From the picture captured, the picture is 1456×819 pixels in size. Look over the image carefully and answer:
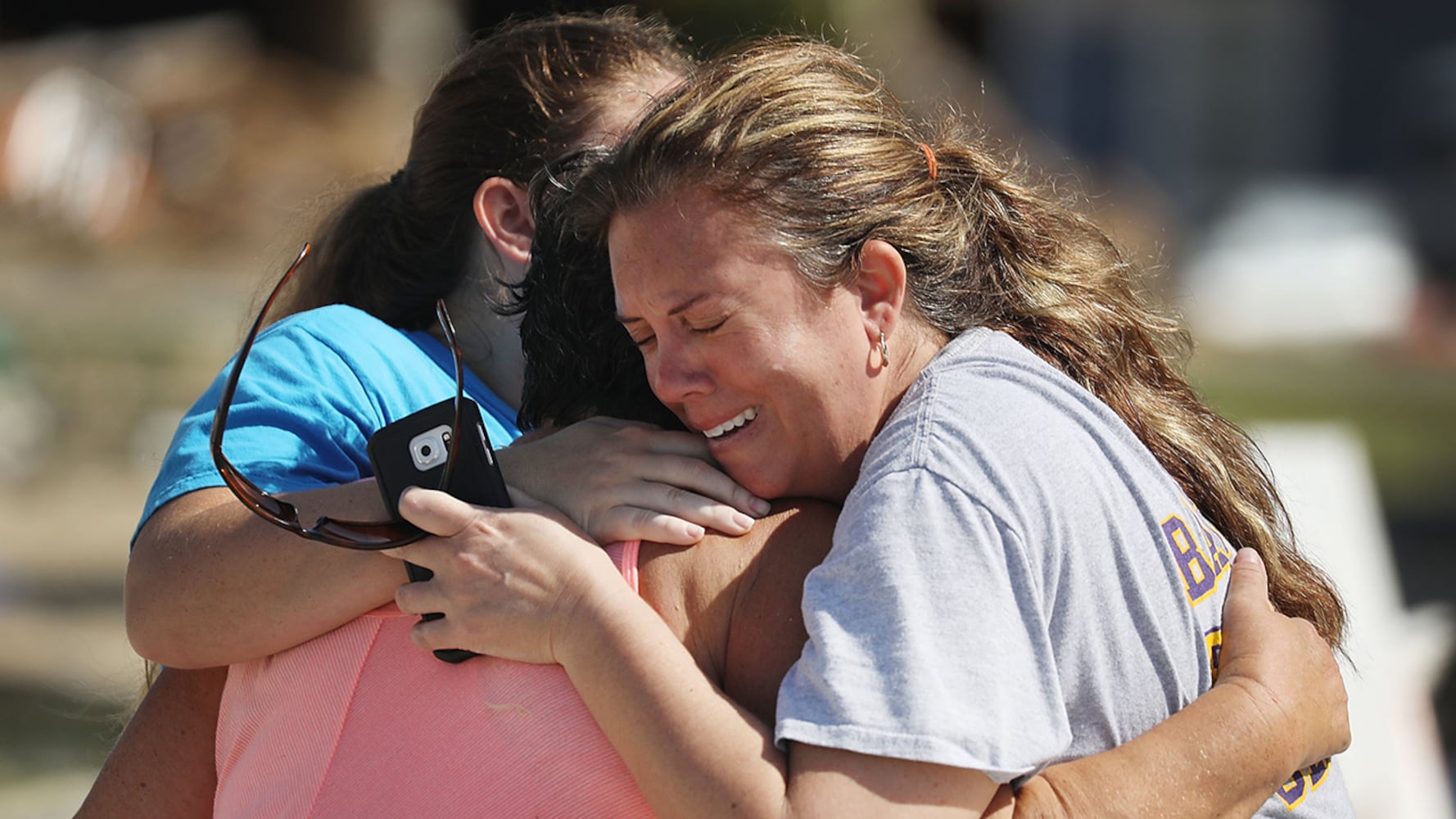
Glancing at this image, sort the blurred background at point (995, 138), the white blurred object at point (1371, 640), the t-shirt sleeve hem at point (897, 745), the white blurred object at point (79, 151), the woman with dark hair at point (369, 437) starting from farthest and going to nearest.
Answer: the white blurred object at point (79, 151), the blurred background at point (995, 138), the white blurred object at point (1371, 640), the woman with dark hair at point (369, 437), the t-shirt sleeve hem at point (897, 745)

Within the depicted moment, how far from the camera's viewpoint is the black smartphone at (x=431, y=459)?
70.6 inches

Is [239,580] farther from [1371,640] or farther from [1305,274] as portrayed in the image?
[1305,274]

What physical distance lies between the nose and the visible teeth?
0.05 metres

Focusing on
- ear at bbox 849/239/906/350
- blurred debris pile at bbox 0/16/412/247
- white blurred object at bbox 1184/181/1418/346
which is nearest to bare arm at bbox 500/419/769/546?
ear at bbox 849/239/906/350

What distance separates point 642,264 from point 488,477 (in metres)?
0.32

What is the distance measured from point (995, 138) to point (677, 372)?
33.6 inches

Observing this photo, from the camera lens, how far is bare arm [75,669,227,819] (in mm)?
2232

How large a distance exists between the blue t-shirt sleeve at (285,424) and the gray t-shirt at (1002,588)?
2.62ft

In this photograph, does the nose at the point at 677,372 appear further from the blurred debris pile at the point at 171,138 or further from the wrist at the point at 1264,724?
the blurred debris pile at the point at 171,138

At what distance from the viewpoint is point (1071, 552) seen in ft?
5.46

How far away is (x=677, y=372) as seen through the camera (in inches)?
72.3

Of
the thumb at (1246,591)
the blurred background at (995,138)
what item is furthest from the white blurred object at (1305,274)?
the thumb at (1246,591)

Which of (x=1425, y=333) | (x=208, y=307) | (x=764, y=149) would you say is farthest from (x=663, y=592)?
(x=1425, y=333)

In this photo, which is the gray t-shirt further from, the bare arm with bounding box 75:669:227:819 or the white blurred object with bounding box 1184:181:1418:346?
the white blurred object with bounding box 1184:181:1418:346
